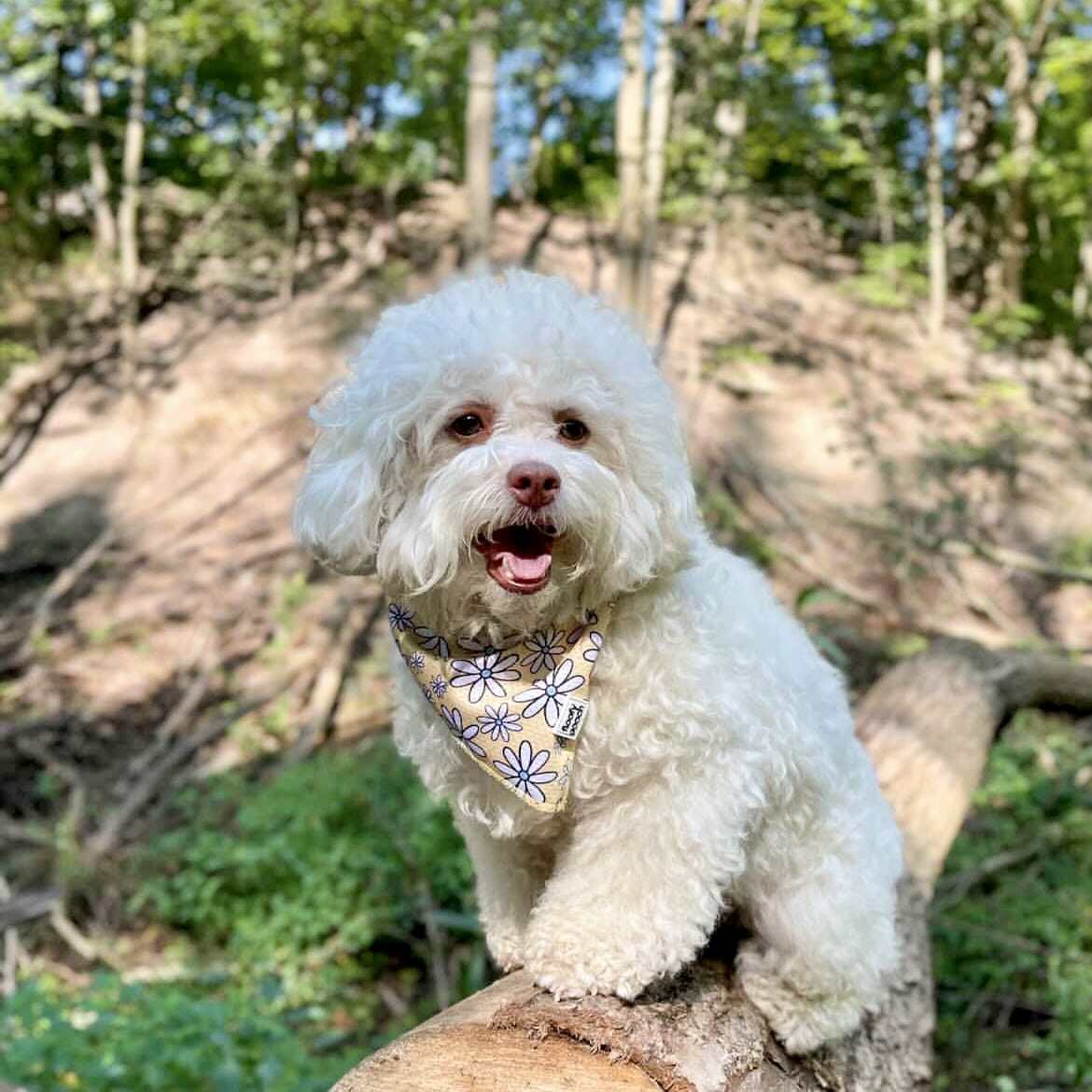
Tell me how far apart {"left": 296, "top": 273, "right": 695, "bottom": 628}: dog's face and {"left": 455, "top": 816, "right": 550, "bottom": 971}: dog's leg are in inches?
24.9

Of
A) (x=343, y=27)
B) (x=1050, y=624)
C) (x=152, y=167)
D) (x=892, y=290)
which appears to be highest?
(x=343, y=27)

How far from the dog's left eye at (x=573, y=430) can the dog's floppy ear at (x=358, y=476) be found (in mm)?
317

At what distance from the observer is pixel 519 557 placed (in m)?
2.06

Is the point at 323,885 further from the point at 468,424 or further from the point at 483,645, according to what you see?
the point at 468,424

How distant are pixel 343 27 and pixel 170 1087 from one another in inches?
360

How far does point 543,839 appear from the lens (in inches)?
96.7

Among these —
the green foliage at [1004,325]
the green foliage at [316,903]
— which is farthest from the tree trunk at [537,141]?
the green foliage at [316,903]

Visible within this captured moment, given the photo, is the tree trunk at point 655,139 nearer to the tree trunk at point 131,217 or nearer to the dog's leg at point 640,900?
the tree trunk at point 131,217

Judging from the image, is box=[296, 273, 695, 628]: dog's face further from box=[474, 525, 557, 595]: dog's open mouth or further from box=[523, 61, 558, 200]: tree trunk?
box=[523, 61, 558, 200]: tree trunk

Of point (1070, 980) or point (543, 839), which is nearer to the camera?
point (543, 839)

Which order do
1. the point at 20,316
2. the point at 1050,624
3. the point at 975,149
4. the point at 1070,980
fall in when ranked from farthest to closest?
the point at 975,149, the point at 20,316, the point at 1050,624, the point at 1070,980

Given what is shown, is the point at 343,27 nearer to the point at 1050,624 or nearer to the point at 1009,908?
the point at 1050,624

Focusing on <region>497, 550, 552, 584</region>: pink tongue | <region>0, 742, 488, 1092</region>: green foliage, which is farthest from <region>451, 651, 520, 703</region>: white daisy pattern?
<region>0, 742, 488, 1092</region>: green foliage

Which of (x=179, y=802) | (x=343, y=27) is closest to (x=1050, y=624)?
(x=179, y=802)
